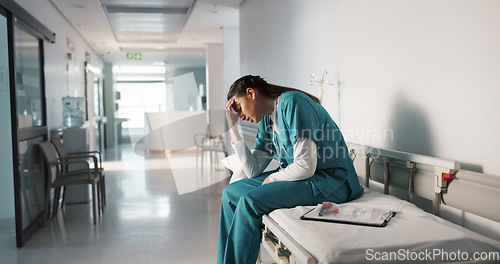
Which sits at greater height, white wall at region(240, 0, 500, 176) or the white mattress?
white wall at region(240, 0, 500, 176)

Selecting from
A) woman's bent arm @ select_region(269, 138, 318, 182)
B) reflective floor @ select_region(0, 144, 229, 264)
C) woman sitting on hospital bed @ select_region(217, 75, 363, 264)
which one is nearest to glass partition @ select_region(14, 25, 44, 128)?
reflective floor @ select_region(0, 144, 229, 264)

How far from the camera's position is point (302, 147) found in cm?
215

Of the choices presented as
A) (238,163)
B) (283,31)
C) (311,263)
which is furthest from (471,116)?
(283,31)

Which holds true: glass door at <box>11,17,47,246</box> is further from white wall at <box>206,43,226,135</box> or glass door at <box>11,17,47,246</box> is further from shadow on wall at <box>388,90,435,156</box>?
white wall at <box>206,43,226,135</box>

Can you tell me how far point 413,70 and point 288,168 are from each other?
88cm

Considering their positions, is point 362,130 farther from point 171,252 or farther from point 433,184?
point 171,252

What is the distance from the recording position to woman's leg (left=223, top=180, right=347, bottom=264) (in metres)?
2.09

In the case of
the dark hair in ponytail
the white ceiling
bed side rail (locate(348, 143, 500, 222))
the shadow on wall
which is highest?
the white ceiling

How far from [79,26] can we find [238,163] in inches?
245

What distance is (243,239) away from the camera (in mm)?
2086

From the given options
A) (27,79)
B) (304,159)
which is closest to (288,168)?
(304,159)

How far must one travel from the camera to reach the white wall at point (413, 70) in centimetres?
188

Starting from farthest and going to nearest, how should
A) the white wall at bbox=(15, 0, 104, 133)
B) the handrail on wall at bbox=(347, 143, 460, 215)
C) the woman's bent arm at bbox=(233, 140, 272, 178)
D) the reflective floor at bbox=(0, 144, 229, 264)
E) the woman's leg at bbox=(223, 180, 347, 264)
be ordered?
1. the white wall at bbox=(15, 0, 104, 133)
2. the reflective floor at bbox=(0, 144, 229, 264)
3. the woman's bent arm at bbox=(233, 140, 272, 178)
4. the woman's leg at bbox=(223, 180, 347, 264)
5. the handrail on wall at bbox=(347, 143, 460, 215)

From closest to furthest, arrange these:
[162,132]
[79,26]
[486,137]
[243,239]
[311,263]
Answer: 1. [311,263]
2. [486,137]
3. [243,239]
4. [79,26]
5. [162,132]
